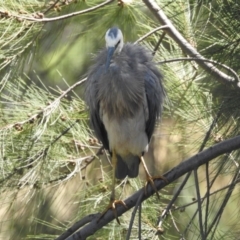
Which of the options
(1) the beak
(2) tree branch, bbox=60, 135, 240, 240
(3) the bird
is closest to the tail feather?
(3) the bird

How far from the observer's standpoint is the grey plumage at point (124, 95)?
207cm

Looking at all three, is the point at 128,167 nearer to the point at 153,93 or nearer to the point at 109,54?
the point at 153,93

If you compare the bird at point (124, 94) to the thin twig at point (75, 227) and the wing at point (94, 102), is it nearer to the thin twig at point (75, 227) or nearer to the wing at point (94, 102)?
the wing at point (94, 102)

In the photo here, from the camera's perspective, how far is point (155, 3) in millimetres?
2332

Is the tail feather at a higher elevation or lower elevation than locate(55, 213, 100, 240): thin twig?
higher

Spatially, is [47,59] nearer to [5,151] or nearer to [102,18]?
[102,18]

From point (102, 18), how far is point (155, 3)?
47 cm

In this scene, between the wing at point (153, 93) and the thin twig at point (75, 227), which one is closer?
the thin twig at point (75, 227)

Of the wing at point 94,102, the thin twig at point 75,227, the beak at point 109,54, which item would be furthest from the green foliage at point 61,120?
the thin twig at point 75,227

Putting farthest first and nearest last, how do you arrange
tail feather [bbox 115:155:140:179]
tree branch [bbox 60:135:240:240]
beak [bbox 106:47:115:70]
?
1. tail feather [bbox 115:155:140:179]
2. beak [bbox 106:47:115:70]
3. tree branch [bbox 60:135:240:240]

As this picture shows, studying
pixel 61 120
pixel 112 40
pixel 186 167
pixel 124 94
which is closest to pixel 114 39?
pixel 112 40

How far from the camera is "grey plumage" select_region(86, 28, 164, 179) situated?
6.80 feet

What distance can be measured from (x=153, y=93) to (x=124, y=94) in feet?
0.26

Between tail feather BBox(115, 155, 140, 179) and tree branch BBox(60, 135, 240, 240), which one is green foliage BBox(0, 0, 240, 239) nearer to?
tail feather BBox(115, 155, 140, 179)
